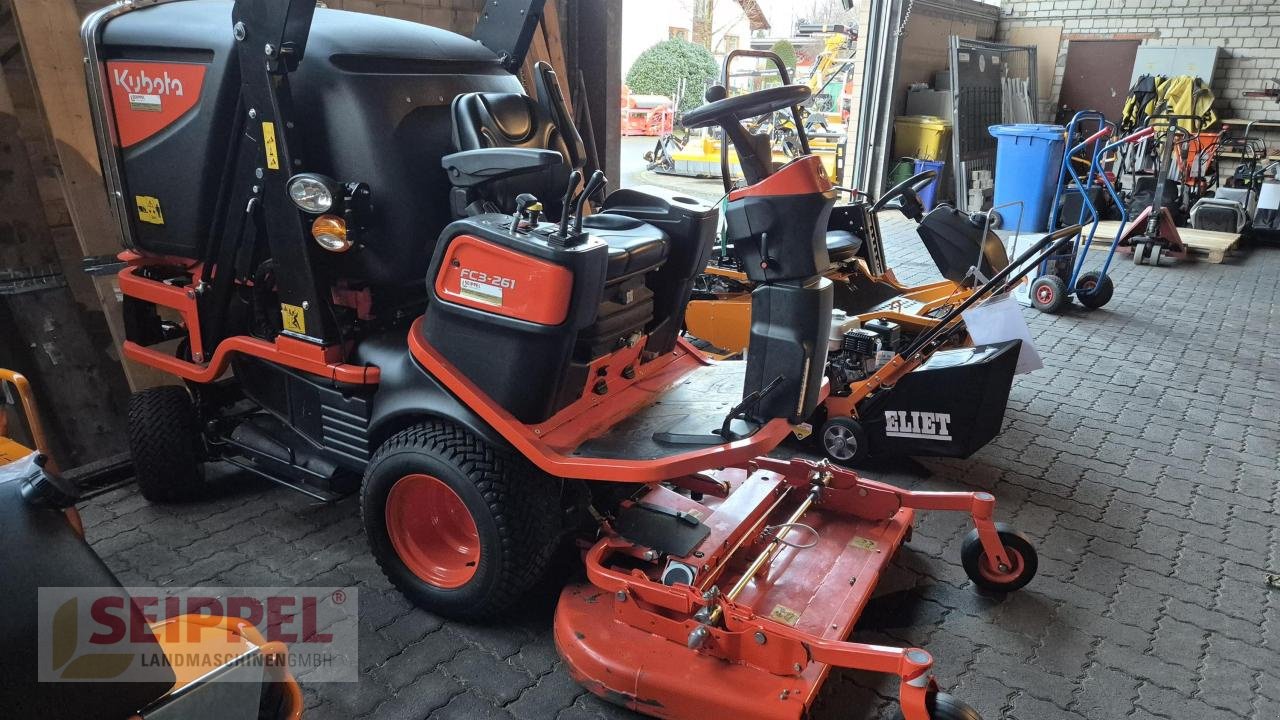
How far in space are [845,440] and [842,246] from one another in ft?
3.78

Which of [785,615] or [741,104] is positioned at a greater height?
[741,104]

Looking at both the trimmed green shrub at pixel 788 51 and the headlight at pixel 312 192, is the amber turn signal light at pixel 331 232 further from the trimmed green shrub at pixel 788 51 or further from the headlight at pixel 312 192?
the trimmed green shrub at pixel 788 51

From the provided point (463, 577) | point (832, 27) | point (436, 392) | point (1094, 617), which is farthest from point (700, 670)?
point (832, 27)

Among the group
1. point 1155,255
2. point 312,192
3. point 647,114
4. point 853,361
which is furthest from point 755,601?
point 647,114

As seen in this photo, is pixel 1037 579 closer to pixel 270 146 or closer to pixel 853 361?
pixel 853 361

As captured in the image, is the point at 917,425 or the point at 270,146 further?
the point at 917,425

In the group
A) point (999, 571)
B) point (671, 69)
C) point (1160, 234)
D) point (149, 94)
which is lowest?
point (999, 571)

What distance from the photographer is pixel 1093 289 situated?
→ 623 cm

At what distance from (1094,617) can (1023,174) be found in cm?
759

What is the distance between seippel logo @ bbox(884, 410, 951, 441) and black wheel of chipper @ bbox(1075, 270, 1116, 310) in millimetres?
3674

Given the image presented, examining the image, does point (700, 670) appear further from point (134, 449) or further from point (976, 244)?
point (976, 244)

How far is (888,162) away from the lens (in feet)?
33.7

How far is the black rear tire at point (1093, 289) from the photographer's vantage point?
6.21 metres

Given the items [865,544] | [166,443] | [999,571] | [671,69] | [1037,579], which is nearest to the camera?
[865,544]
